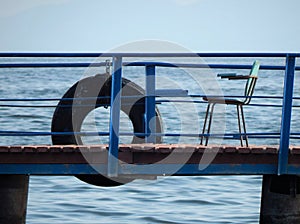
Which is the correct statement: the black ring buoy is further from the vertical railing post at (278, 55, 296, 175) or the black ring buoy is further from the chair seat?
the vertical railing post at (278, 55, 296, 175)

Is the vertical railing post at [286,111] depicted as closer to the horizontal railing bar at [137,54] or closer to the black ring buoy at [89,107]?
the horizontal railing bar at [137,54]

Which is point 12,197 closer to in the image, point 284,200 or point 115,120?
point 115,120

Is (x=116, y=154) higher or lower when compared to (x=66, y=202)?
higher

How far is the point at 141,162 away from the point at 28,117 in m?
21.8

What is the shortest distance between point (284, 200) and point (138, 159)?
5.35ft

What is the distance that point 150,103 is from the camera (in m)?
9.81

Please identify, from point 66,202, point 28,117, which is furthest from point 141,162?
point 28,117

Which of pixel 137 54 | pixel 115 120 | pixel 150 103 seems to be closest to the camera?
pixel 137 54

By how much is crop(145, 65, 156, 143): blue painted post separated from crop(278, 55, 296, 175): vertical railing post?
1.30 m

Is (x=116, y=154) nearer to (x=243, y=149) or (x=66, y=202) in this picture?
(x=243, y=149)

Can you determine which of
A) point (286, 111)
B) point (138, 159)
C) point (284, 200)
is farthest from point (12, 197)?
point (286, 111)

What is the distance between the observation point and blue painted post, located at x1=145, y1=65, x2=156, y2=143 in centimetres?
972

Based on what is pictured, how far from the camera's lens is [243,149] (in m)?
9.55

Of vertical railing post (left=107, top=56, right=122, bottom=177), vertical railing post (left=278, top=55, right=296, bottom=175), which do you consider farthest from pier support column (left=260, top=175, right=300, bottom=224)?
vertical railing post (left=107, top=56, right=122, bottom=177)
